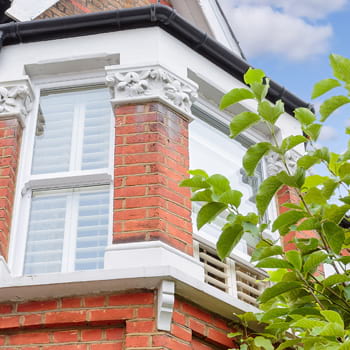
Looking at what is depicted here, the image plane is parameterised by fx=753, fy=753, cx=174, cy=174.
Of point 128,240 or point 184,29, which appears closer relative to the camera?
point 128,240

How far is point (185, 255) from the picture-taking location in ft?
19.2

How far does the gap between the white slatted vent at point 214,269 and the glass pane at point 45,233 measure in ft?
3.98

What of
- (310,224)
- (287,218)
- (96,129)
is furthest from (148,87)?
(310,224)

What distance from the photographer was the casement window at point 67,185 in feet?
20.3

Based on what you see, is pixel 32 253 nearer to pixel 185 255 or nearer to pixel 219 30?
pixel 185 255

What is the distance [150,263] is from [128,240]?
309mm

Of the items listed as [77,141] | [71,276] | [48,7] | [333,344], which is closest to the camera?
[333,344]

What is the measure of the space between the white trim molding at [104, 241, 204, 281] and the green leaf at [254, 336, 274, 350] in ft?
2.13

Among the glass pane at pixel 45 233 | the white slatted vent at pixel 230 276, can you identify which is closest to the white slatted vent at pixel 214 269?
the white slatted vent at pixel 230 276

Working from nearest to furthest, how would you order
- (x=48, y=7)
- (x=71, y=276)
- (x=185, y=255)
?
(x=71, y=276) < (x=185, y=255) < (x=48, y=7)

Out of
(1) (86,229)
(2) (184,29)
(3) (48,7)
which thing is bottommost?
(1) (86,229)

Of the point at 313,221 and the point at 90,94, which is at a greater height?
the point at 90,94

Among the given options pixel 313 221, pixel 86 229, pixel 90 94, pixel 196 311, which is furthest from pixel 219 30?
pixel 313 221

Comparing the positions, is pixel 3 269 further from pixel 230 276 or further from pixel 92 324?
pixel 230 276
